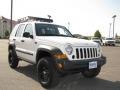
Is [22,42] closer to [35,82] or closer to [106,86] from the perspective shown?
[35,82]

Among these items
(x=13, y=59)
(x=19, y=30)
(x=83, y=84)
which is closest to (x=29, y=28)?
(x=19, y=30)

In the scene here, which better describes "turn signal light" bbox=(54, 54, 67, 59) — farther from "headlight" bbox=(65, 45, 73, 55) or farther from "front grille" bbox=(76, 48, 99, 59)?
"front grille" bbox=(76, 48, 99, 59)

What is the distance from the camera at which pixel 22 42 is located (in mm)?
9078

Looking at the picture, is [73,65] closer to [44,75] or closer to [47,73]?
[47,73]

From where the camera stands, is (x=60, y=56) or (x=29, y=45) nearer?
(x=60, y=56)

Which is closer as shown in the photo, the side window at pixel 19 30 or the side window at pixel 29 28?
the side window at pixel 29 28

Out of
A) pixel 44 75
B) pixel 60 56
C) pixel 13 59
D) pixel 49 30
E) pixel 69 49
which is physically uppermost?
pixel 49 30

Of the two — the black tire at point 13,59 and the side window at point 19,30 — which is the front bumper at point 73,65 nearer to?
the side window at point 19,30

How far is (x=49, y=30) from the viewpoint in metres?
8.70

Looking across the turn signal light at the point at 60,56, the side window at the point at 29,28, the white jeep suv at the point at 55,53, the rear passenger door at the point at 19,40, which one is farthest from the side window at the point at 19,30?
the turn signal light at the point at 60,56

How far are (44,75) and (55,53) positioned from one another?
2.99 ft

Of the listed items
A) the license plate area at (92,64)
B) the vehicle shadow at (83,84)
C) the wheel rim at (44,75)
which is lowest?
the vehicle shadow at (83,84)

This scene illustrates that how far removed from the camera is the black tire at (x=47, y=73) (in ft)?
22.8

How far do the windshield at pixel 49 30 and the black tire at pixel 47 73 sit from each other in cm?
126
